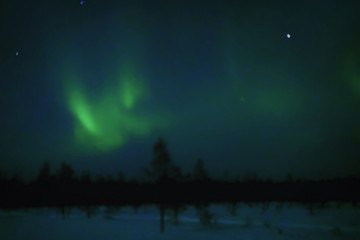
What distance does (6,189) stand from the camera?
263ft

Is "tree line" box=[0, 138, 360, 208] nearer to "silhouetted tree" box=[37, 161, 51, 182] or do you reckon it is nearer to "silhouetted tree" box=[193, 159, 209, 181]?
"silhouetted tree" box=[37, 161, 51, 182]

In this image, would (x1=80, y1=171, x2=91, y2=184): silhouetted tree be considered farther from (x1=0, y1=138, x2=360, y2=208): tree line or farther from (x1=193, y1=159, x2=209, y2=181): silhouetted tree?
(x1=193, y1=159, x2=209, y2=181): silhouetted tree

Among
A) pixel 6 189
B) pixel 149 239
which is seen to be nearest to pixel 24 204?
pixel 6 189

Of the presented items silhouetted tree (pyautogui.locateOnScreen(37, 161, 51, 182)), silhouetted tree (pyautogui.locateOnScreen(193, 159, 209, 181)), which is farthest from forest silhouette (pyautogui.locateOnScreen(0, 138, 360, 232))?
silhouetted tree (pyautogui.locateOnScreen(193, 159, 209, 181))

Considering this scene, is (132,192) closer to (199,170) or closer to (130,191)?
(130,191)

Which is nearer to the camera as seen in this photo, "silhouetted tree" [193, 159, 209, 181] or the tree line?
"silhouetted tree" [193, 159, 209, 181]

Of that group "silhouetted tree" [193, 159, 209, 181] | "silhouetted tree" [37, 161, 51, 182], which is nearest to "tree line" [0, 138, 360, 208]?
"silhouetted tree" [37, 161, 51, 182]

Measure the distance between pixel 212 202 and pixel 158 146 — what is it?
58.7m

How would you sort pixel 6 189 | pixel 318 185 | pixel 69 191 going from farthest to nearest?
pixel 318 185 → pixel 6 189 → pixel 69 191

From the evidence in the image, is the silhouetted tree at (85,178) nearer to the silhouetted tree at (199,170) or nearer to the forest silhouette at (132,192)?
the forest silhouette at (132,192)

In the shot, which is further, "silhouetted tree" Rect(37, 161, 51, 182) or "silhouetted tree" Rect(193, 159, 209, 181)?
"silhouetted tree" Rect(37, 161, 51, 182)

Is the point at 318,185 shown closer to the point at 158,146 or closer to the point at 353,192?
the point at 353,192

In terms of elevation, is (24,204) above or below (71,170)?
below

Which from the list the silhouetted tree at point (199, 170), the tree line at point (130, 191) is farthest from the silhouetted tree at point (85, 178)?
the silhouetted tree at point (199, 170)
